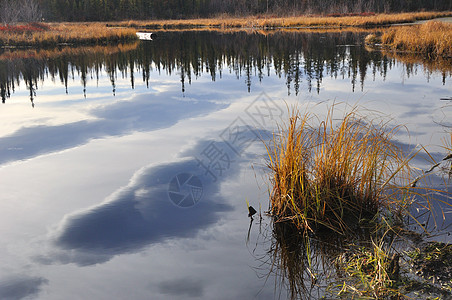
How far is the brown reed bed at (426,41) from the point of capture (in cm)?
1688

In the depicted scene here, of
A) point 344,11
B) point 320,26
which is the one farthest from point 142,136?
point 344,11

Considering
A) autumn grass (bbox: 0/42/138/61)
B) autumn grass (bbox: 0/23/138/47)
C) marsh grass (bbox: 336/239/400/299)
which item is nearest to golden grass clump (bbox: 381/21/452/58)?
marsh grass (bbox: 336/239/400/299)

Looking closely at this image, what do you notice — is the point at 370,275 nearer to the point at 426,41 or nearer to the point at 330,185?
the point at 330,185

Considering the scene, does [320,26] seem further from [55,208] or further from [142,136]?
[55,208]

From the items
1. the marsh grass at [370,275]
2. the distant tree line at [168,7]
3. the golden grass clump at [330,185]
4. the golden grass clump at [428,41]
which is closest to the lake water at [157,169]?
the golden grass clump at [330,185]

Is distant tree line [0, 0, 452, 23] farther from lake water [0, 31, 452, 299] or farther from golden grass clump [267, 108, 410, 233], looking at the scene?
golden grass clump [267, 108, 410, 233]

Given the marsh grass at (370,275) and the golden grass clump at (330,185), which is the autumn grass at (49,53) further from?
the marsh grass at (370,275)

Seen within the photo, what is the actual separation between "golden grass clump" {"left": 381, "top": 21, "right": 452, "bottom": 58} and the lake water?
6.30 feet

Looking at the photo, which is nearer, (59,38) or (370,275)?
(370,275)

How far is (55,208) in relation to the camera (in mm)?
5219

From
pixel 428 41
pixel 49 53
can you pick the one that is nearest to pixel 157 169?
pixel 428 41

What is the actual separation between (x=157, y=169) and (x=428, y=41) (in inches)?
616

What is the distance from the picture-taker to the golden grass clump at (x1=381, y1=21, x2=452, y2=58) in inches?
663

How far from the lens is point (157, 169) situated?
6484 millimetres
